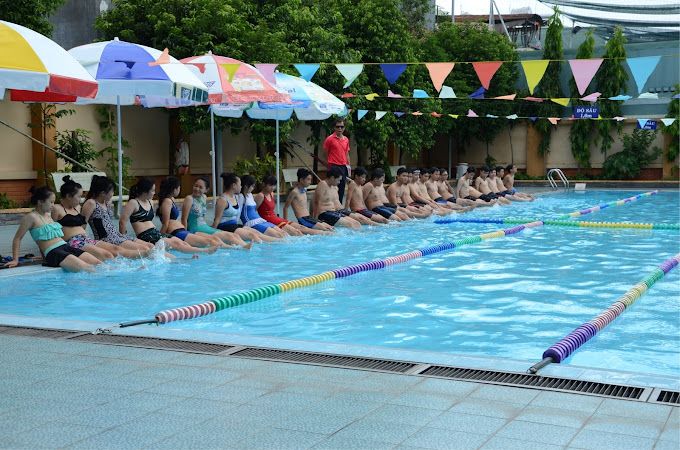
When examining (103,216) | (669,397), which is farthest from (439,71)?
(669,397)

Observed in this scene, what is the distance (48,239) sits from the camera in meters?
9.39

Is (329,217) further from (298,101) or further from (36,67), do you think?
(36,67)

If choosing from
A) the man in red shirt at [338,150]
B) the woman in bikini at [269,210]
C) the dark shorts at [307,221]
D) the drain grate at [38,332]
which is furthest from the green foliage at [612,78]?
the drain grate at [38,332]

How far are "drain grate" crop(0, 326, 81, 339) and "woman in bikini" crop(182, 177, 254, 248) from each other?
559cm

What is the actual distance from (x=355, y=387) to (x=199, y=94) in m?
7.23

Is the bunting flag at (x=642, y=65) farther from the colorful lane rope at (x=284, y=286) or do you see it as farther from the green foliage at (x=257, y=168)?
the green foliage at (x=257, y=168)

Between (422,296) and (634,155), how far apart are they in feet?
80.4

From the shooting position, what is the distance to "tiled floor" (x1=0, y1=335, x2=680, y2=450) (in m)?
3.69

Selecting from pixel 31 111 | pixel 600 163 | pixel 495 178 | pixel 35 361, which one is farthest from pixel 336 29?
pixel 35 361

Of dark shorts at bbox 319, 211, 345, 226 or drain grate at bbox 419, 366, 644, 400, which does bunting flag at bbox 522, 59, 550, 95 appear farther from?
drain grate at bbox 419, 366, 644, 400

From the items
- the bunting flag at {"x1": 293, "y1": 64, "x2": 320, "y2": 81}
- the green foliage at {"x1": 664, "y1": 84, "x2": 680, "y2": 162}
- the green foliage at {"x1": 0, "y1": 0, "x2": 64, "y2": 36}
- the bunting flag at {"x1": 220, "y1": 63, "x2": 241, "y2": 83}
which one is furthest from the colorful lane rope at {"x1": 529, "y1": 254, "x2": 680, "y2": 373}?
the green foliage at {"x1": 664, "y1": 84, "x2": 680, "y2": 162}

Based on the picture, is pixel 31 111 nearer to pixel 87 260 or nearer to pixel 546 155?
pixel 87 260

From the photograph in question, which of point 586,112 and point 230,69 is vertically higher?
point 230,69

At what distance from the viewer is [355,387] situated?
4605 mm
